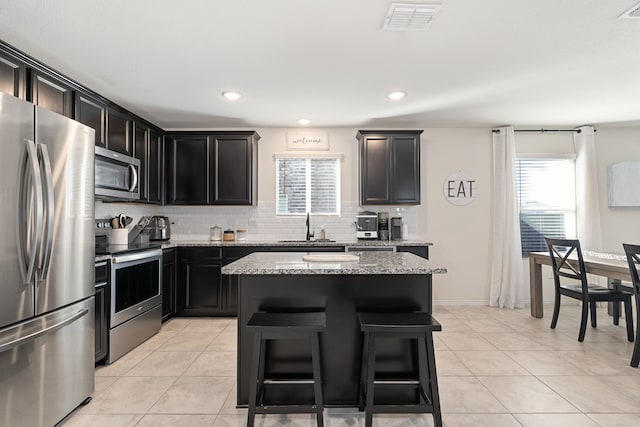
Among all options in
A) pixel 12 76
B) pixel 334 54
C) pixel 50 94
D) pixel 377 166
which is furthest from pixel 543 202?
pixel 12 76

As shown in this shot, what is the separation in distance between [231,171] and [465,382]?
349 cm

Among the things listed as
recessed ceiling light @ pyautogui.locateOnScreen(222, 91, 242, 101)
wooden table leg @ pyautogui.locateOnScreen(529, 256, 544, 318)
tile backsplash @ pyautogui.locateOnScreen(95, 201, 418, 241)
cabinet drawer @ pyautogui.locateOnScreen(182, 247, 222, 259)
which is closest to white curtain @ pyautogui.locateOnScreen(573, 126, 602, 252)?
wooden table leg @ pyautogui.locateOnScreen(529, 256, 544, 318)

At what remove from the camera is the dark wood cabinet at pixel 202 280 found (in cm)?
420

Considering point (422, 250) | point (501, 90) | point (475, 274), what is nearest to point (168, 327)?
point (422, 250)

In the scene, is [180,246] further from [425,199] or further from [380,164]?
[425,199]

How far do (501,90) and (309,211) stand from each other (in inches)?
107

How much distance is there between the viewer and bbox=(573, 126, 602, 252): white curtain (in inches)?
184

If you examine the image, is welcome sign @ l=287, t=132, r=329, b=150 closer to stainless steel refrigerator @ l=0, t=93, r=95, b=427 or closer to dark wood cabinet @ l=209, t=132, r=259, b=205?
dark wood cabinet @ l=209, t=132, r=259, b=205

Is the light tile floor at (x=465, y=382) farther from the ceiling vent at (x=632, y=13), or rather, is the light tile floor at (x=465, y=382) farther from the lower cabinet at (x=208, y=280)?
the ceiling vent at (x=632, y=13)

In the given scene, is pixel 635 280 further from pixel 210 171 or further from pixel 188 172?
pixel 188 172

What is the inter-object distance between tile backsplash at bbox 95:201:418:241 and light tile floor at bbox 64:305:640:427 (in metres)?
1.44

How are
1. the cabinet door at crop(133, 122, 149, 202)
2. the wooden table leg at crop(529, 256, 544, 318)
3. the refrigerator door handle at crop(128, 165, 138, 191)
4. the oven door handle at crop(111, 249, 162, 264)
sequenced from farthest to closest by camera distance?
1. the wooden table leg at crop(529, 256, 544, 318)
2. the cabinet door at crop(133, 122, 149, 202)
3. the refrigerator door handle at crop(128, 165, 138, 191)
4. the oven door handle at crop(111, 249, 162, 264)

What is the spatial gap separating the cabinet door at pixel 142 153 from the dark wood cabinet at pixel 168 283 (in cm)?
74

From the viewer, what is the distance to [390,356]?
218 centimetres
